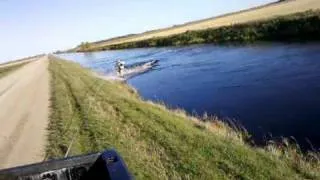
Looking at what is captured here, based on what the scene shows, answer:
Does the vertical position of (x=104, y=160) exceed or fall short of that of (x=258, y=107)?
it exceeds it

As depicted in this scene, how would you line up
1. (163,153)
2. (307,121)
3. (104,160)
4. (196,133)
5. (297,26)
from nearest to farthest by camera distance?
(104,160)
(163,153)
(196,133)
(307,121)
(297,26)

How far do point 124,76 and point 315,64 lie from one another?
18.7 meters

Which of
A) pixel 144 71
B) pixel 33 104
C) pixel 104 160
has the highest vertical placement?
pixel 104 160

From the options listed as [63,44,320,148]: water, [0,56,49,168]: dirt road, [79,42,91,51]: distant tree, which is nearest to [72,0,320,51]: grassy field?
[63,44,320,148]: water

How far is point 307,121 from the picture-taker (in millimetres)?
14273

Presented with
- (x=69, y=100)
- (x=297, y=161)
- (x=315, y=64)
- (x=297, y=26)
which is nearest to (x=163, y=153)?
(x=297, y=161)

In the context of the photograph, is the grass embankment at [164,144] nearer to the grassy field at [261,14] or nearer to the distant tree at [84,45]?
the grassy field at [261,14]

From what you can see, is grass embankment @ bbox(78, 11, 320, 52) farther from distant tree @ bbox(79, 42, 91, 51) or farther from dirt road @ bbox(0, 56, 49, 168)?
distant tree @ bbox(79, 42, 91, 51)

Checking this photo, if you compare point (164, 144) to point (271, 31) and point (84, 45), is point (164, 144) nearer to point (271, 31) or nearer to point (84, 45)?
point (271, 31)

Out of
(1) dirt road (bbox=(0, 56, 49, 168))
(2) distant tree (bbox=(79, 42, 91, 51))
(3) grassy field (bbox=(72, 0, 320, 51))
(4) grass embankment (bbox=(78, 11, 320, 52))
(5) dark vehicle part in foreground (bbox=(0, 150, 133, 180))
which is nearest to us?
(5) dark vehicle part in foreground (bbox=(0, 150, 133, 180))

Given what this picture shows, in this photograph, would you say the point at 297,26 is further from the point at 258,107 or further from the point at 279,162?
the point at 279,162

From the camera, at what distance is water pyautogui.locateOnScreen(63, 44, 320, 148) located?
1466cm

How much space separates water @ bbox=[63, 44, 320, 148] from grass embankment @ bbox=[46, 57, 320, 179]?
208 centimetres

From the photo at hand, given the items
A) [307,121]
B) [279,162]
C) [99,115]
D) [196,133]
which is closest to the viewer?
[279,162]
